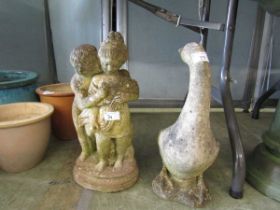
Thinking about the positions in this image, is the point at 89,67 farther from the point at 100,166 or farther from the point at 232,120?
the point at 232,120

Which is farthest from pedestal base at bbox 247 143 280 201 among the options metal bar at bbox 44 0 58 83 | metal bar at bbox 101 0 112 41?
metal bar at bbox 44 0 58 83

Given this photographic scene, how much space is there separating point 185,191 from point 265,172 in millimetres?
299

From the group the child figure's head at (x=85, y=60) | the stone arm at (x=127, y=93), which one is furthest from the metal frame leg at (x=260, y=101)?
the child figure's head at (x=85, y=60)

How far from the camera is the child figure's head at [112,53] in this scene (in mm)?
709

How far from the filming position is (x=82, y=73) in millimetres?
745

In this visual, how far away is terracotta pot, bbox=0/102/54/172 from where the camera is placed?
0.84 metres

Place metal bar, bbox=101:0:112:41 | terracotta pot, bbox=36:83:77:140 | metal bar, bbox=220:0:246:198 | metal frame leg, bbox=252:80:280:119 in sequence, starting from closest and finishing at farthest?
metal bar, bbox=220:0:246:198, terracotta pot, bbox=36:83:77:140, metal frame leg, bbox=252:80:280:119, metal bar, bbox=101:0:112:41

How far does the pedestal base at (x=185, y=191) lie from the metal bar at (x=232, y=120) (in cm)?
10

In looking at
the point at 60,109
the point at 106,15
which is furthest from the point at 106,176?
the point at 106,15

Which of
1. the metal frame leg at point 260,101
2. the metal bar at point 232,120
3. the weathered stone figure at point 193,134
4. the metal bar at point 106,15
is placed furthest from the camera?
the metal bar at point 106,15

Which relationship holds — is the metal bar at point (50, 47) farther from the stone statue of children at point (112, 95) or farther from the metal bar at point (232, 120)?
the metal bar at point (232, 120)

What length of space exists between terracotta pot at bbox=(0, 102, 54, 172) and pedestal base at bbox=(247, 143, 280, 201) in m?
0.77

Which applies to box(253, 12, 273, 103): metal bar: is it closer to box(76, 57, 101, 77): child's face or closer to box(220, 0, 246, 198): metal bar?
box(220, 0, 246, 198): metal bar

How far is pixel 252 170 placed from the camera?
2.91 feet
